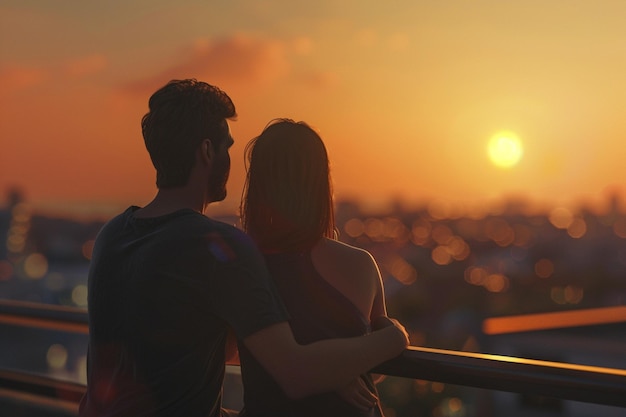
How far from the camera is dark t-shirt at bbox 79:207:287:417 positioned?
1.91m

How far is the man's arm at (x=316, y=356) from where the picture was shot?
190cm

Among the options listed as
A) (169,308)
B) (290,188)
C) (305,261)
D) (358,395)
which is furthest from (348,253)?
(169,308)

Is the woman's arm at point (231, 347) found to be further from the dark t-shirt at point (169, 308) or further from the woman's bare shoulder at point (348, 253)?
the woman's bare shoulder at point (348, 253)

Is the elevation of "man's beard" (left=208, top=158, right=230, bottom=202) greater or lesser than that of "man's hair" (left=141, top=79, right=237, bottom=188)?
lesser

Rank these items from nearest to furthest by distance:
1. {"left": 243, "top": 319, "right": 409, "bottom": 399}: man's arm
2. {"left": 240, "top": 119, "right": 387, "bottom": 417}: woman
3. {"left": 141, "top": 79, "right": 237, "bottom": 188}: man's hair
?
{"left": 243, "top": 319, "right": 409, "bottom": 399}: man's arm < {"left": 141, "top": 79, "right": 237, "bottom": 188}: man's hair < {"left": 240, "top": 119, "right": 387, "bottom": 417}: woman

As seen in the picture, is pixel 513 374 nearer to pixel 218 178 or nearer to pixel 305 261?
pixel 305 261

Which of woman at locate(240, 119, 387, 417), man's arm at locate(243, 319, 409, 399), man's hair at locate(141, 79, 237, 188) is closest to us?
man's arm at locate(243, 319, 409, 399)

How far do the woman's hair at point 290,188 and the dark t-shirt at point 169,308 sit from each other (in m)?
0.28

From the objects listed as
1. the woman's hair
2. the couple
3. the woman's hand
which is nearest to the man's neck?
the couple

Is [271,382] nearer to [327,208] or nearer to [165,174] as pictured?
[327,208]

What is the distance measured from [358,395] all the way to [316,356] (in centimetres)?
29

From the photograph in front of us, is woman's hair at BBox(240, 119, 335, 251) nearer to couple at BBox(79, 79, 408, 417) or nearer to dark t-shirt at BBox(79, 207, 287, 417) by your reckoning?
couple at BBox(79, 79, 408, 417)

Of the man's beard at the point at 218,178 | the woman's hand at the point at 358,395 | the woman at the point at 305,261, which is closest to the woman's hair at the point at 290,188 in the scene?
the woman at the point at 305,261

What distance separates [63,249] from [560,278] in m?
85.6
